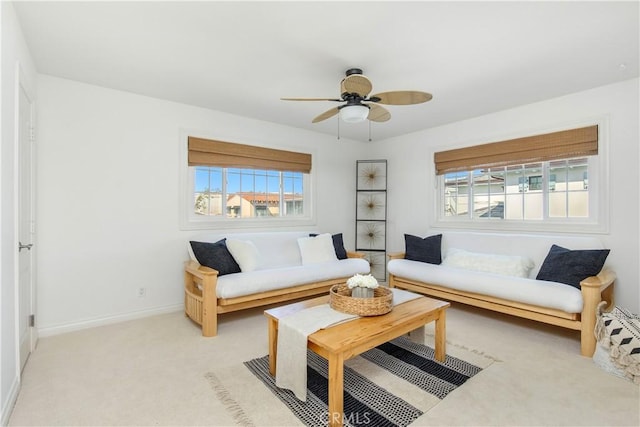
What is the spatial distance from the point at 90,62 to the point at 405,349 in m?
3.53

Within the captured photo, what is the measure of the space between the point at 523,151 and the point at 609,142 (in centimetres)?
75

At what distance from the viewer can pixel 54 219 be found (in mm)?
2893

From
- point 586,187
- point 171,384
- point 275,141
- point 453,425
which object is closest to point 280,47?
point 275,141

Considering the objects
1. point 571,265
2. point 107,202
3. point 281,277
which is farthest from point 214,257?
point 571,265

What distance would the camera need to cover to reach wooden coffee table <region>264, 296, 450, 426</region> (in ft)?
5.48

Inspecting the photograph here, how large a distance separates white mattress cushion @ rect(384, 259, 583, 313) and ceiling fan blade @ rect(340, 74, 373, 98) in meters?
2.20

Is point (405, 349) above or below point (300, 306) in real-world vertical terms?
below

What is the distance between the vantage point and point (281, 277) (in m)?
3.27

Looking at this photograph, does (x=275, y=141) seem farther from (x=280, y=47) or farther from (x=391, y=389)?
(x=391, y=389)

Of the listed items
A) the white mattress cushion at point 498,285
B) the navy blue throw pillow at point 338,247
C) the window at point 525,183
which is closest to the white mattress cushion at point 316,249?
the navy blue throw pillow at point 338,247

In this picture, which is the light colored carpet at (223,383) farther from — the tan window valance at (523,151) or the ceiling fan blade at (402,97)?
the ceiling fan blade at (402,97)

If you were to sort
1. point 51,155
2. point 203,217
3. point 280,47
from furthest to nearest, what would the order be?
1. point 203,217
2. point 51,155
3. point 280,47

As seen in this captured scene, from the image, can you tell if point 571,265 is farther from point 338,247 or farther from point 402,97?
point 338,247

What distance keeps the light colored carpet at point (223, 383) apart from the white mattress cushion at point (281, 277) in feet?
1.30
